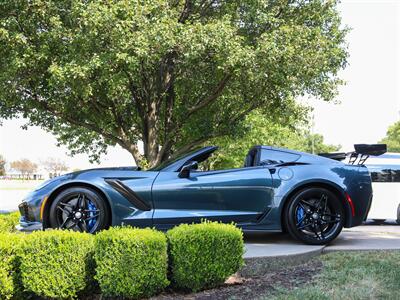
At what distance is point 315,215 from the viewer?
5.75 meters

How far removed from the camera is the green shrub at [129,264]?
3.86 metres

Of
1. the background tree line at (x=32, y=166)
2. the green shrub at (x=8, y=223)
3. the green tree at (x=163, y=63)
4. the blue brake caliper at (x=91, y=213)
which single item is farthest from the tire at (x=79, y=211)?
the background tree line at (x=32, y=166)

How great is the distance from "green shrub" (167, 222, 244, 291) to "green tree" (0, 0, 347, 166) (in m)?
6.00

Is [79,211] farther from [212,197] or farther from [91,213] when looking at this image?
[212,197]

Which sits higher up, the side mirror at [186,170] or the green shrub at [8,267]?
the side mirror at [186,170]

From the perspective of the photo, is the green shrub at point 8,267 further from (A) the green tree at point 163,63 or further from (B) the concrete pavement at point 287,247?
(A) the green tree at point 163,63

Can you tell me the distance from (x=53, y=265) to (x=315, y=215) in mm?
3392

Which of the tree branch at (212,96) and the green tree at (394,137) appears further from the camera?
the green tree at (394,137)

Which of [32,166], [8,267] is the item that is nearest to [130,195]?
[8,267]

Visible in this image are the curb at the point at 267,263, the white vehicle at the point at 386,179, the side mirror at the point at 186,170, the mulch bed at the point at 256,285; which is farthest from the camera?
the white vehicle at the point at 386,179

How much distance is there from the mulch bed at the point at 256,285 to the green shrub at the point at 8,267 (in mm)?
1278

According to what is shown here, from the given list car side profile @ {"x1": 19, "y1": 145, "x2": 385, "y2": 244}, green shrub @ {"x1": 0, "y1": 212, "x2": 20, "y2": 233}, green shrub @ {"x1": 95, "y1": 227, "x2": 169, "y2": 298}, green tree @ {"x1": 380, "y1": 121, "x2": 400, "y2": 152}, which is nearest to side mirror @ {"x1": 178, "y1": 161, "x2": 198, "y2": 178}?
car side profile @ {"x1": 19, "y1": 145, "x2": 385, "y2": 244}

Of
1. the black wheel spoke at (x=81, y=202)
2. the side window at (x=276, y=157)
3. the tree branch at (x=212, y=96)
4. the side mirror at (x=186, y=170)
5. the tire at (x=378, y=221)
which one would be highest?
the tree branch at (x=212, y=96)

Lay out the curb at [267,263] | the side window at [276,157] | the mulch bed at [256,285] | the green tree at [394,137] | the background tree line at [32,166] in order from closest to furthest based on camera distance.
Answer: the mulch bed at [256,285]
the curb at [267,263]
the side window at [276,157]
the green tree at [394,137]
the background tree line at [32,166]
